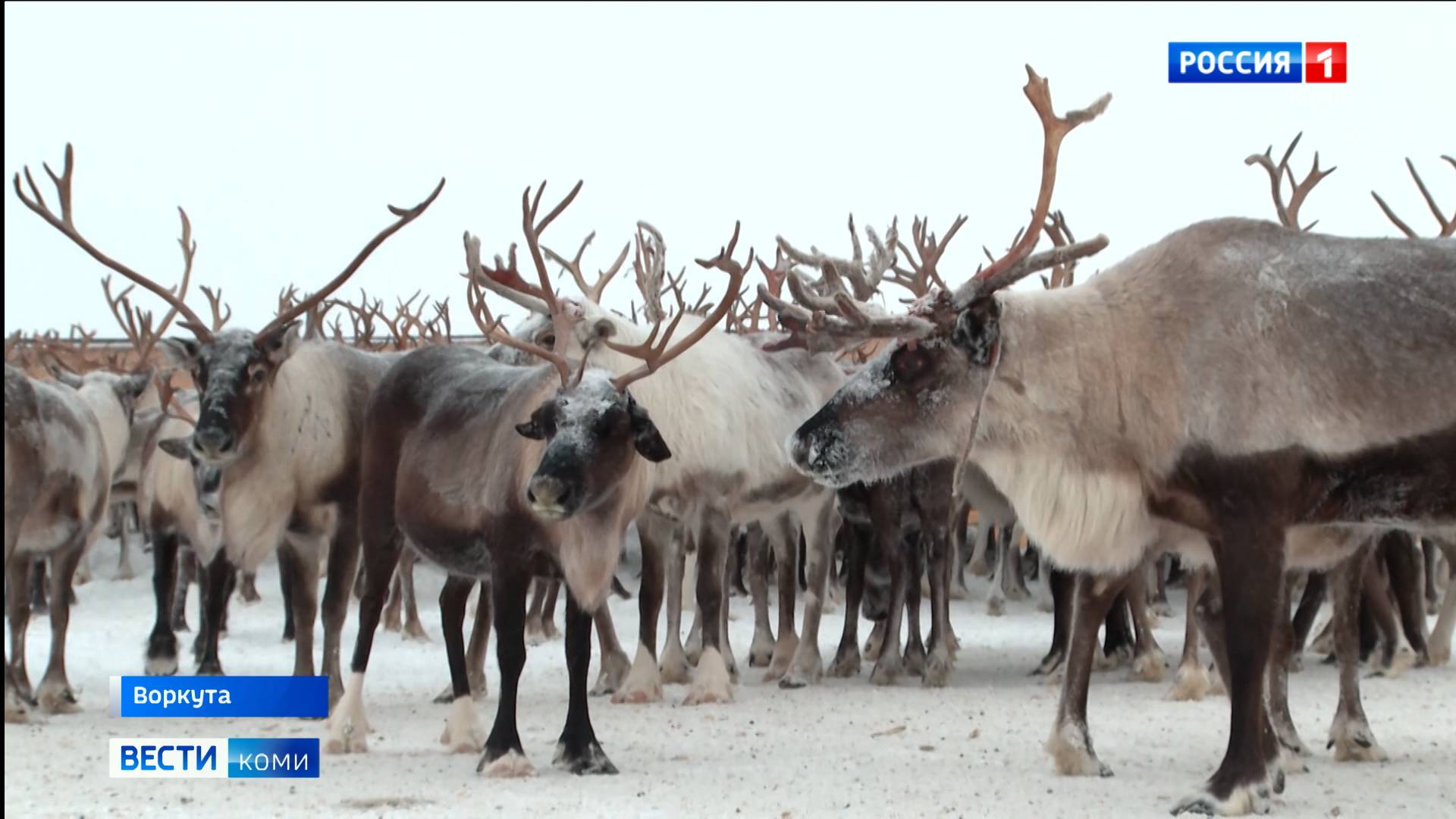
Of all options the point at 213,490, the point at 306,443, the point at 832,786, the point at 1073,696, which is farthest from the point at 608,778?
the point at 213,490

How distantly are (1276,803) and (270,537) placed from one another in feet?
15.2

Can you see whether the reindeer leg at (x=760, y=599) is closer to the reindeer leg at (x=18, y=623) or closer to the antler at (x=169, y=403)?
the antler at (x=169, y=403)

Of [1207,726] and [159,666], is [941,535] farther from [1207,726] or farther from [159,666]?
[159,666]

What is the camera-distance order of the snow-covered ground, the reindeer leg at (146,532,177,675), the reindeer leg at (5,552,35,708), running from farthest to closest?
1. the reindeer leg at (146,532,177,675)
2. the reindeer leg at (5,552,35,708)
3. the snow-covered ground

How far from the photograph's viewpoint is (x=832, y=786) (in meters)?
5.49

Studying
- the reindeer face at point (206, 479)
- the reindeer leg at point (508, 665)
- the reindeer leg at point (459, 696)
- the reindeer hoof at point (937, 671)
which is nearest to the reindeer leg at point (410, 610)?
the reindeer face at point (206, 479)

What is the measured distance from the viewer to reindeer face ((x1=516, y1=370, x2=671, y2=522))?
539 centimetres

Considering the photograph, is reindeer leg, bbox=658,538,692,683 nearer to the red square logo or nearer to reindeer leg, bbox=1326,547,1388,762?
reindeer leg, bbox=1326,547,1388,762

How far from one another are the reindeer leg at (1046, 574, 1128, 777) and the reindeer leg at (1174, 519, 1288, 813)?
707mm

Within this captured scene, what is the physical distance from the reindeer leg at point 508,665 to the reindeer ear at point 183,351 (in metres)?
2.40

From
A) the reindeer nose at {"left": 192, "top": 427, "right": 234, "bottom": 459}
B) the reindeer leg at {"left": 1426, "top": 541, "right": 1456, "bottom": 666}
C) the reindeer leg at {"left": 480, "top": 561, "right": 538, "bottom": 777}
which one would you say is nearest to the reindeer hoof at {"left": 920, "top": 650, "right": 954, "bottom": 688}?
the reindeer leg at {"left": 1426, "top": 541, "right": 1456, "bottom": 666}

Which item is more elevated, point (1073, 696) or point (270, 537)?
point (270, 537)

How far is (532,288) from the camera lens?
7277 millimetres

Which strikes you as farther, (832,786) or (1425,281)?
(832,786)
